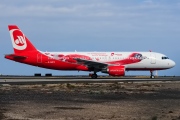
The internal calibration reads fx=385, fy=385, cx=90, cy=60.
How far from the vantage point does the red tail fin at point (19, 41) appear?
63094mm

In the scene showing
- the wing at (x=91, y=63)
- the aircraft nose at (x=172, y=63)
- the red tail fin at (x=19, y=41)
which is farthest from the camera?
A: the red tail fin at (x=19, y=41)

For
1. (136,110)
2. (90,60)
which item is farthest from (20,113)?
(90,60)

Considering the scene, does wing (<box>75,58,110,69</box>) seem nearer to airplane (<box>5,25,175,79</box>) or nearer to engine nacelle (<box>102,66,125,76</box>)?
airplane (<box>5,25,175,79</box>)

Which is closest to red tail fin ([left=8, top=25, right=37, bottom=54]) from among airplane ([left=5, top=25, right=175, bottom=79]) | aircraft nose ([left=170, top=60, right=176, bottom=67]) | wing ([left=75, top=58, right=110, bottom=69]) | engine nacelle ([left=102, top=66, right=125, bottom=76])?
airplane ([left=5, top=25, right=175, bottom=79])

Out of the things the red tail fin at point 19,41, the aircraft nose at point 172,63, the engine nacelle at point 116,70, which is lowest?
the engine nacelle at point 116,70

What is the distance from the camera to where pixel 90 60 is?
6059cm

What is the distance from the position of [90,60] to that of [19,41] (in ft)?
41.0

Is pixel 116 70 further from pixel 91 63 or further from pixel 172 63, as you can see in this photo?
pixel 172 63

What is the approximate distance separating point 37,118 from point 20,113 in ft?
6.11

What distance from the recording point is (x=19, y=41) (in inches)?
2502

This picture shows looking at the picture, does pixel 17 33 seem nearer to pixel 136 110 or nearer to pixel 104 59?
pixel 104 59

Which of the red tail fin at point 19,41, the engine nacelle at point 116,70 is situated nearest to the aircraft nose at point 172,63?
the engine nacelle at point 116,70

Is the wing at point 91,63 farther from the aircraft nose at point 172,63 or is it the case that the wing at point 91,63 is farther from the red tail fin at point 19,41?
the aircraft nose at point 172,63

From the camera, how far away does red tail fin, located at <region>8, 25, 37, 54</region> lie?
6309 centimetres
